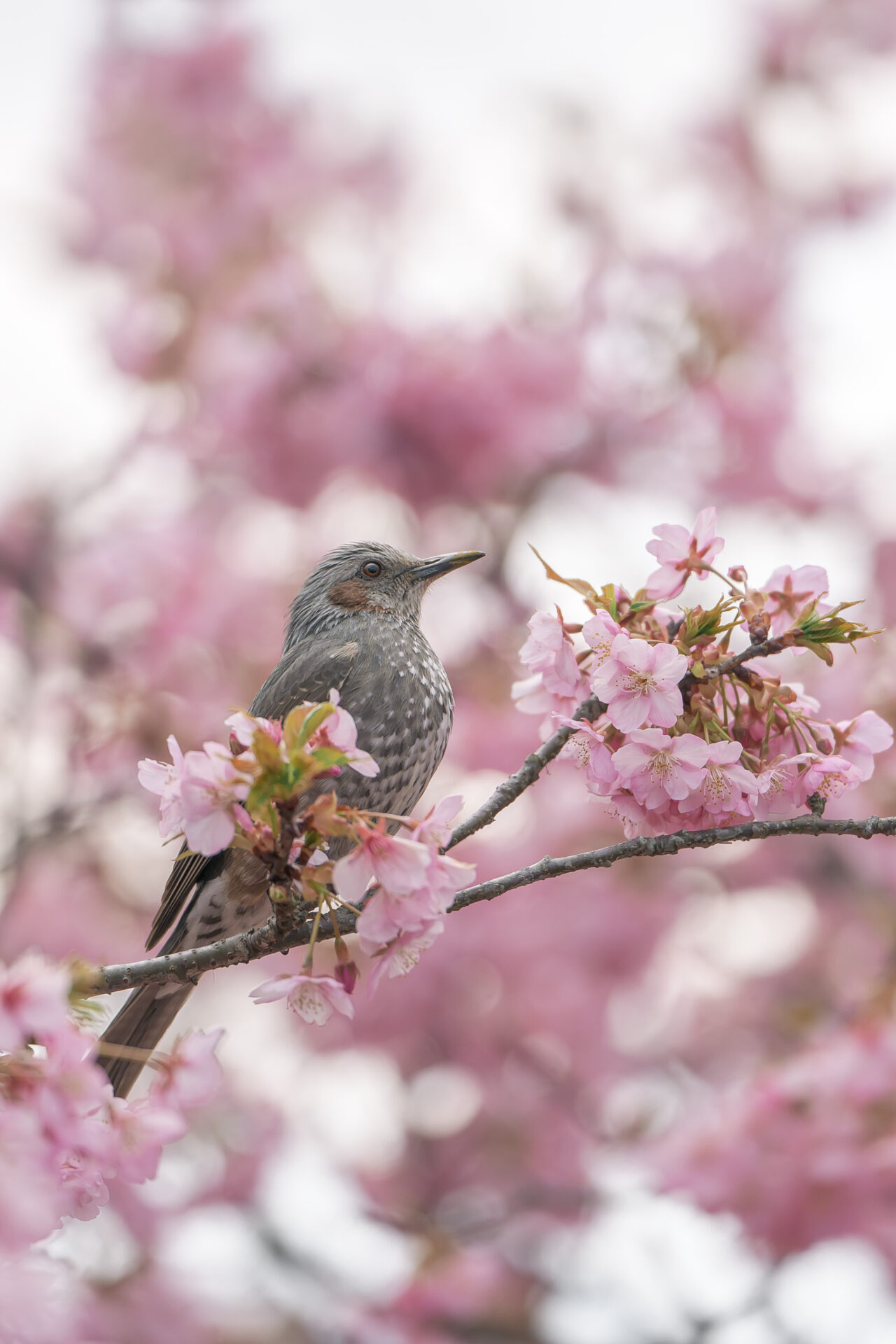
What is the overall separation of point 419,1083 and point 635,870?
2093 mm

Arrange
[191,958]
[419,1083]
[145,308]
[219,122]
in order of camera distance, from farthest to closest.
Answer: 1. [219,122]
2. [419,1083]
3. [145,308]
4. [191,958]

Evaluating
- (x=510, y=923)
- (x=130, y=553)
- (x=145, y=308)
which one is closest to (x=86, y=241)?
(x=145, y=308)

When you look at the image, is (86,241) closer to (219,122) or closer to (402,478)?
(219,122)

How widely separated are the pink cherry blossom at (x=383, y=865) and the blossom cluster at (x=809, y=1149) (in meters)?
3.01

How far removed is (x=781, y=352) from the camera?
7.84 metres

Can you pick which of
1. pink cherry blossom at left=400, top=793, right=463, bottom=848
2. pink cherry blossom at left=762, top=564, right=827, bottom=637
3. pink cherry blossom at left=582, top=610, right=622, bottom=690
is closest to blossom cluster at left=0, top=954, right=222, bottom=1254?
pink cherry blossom at left=400, top=793, right=463, bottom=848

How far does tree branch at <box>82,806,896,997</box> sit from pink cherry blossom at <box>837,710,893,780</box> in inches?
5.2

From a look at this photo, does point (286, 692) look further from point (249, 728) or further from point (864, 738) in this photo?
point (864, 738)

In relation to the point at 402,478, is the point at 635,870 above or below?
below

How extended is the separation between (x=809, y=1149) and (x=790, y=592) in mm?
2910

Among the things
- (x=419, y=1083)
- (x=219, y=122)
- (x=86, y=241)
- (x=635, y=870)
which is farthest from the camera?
(x=219, y=122)

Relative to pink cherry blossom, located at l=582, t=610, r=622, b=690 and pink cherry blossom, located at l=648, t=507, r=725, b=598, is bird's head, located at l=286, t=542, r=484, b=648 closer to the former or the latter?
pink cherry blossom, located at l=648, t=507, r=725, b=598

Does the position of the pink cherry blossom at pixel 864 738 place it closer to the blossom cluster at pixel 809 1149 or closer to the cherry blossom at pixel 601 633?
the cherry blossom at pixel 601 633

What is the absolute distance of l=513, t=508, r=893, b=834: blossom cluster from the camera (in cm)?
205
